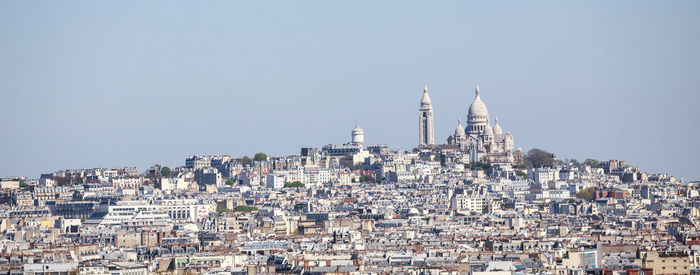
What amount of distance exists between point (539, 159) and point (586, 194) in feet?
123

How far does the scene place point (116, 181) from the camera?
162875 mm

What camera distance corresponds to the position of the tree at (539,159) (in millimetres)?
194125

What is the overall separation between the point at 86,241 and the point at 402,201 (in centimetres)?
4518

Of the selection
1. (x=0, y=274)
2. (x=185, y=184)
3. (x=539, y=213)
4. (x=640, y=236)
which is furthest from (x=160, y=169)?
(x=0, y=274)

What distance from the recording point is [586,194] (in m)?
160

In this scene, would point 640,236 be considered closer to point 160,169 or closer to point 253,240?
point 253,240

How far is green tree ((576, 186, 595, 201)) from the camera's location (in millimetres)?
157337

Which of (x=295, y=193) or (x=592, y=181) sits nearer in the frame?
(x=295, y=193)

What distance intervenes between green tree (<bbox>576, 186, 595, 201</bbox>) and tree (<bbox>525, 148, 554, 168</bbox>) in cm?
2812

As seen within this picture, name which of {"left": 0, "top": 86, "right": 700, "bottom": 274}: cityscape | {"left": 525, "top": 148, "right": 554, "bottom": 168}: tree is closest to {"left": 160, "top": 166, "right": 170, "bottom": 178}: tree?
{"left": 0, "top": 86, "right": 700, "bottom": 274}: cityscape

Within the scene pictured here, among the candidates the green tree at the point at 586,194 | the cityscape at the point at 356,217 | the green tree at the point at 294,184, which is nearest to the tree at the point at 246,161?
the cityscape at the point at 356,217

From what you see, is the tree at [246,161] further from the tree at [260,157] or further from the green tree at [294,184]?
the green tree at [294,184]

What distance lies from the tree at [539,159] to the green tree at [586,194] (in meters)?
28.1

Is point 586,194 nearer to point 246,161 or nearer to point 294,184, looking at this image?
point 294,184
